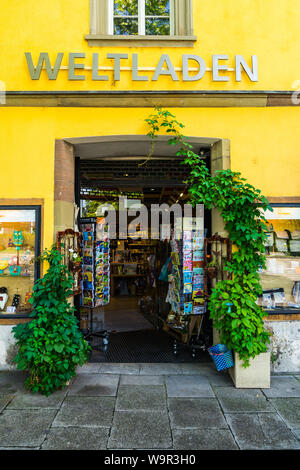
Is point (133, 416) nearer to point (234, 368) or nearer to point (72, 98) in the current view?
point (234, 368)

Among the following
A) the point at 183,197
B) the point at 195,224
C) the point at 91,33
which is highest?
the point at 91,33

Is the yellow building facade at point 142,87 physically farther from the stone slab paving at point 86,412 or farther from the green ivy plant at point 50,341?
the stone slab paving at point 86,412

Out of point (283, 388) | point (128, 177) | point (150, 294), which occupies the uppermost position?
point (128, 177)

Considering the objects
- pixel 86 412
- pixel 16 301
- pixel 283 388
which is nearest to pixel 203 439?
pixel 86 412

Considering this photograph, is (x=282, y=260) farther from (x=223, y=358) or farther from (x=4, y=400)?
(x=4, y=400)

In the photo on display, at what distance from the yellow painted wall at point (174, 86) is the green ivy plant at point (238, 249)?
359 millimetres

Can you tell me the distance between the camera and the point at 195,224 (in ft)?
19.3

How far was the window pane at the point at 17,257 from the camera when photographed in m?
5.33


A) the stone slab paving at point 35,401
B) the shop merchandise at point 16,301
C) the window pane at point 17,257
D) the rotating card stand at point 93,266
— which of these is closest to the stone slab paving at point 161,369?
the rotating card stand at point 93,266

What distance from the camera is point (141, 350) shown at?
6098 mm

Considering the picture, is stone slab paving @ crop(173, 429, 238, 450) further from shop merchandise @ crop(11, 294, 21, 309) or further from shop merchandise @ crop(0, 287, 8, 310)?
shop merchandise @ crop(0, 287, 8, 310)

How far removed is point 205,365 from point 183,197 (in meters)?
5.07

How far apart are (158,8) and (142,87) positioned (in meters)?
1.80
